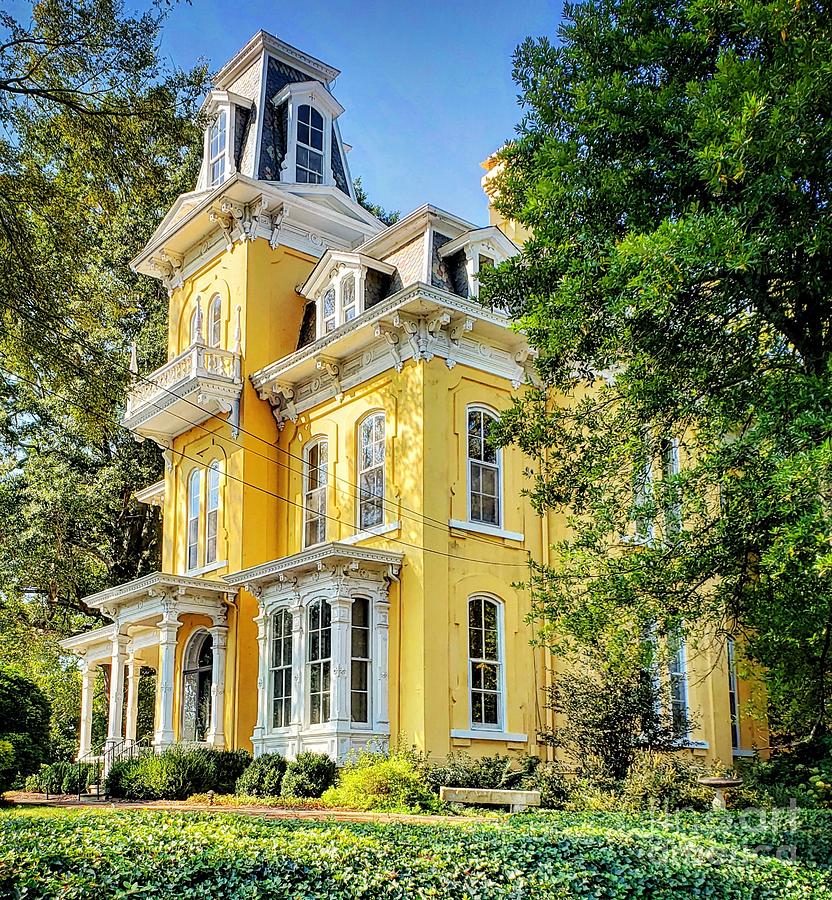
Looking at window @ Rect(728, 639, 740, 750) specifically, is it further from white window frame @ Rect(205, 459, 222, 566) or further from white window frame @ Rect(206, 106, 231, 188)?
white window frame @ Rect(206, 106, 231, 188)

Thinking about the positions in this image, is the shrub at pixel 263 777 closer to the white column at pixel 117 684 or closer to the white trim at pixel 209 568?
the white trim at pixel 209 568

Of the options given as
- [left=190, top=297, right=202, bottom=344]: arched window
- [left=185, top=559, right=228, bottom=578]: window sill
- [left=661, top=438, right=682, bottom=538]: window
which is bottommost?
[left=661, top=438, right=682, bottom=538]: window

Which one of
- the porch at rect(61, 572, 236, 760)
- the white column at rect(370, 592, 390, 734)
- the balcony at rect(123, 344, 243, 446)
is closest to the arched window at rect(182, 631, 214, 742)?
the porch at rect(61, 572, 236, 760)

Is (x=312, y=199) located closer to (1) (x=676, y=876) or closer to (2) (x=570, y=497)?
(2) (x=570, y=497)

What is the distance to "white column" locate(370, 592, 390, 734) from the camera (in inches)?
Answer: 678

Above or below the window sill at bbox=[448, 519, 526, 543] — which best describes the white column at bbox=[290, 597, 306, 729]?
below

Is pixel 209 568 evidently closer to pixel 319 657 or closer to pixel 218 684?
pixel 218 684

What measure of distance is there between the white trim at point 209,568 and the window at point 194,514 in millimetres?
189

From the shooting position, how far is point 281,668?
18844 mm

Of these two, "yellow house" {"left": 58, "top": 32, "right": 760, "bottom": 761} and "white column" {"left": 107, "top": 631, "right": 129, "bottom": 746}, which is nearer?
"yellow house" {"left": 58, "top": 32, "right": 760, "bottom": 761}

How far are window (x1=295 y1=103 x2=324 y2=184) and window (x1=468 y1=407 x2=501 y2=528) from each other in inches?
332

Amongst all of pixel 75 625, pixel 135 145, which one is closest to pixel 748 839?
pixel 135 145

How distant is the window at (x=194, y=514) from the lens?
2267cm

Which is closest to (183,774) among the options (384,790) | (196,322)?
(384,790)
